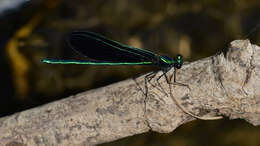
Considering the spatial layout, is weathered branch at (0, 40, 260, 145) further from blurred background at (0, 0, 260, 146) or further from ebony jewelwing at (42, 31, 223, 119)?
blurred background at (0, 0, 260, 146)

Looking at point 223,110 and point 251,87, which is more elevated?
point 251,87

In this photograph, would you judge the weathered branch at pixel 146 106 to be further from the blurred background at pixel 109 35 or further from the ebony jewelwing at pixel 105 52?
the blurred background at pixel 109 35

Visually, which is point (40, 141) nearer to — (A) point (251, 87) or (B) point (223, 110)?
(B) point (223, 110)

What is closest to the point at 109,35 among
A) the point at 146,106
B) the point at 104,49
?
the point at 104,49

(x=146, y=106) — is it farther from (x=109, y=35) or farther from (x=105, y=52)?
(x=109, y=35)

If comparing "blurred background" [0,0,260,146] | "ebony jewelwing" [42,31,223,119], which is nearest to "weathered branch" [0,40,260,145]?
"ebony jewelwing" [42,31,223,119]

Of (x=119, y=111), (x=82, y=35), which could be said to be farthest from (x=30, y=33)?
(x=119, y=111)

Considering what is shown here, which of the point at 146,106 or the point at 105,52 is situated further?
the point at 105,52
